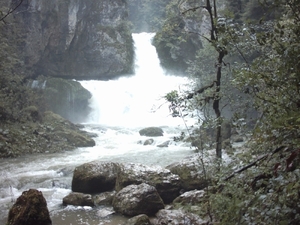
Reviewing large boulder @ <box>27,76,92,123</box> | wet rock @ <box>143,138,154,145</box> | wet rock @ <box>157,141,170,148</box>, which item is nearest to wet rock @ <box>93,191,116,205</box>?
wet rock @ <box>157,141,170,148</box>

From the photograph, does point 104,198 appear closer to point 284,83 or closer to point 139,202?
point 139,202

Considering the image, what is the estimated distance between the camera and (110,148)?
13734 mm

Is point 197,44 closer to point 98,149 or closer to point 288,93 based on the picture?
point 98,149

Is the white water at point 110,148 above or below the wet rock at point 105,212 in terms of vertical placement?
above

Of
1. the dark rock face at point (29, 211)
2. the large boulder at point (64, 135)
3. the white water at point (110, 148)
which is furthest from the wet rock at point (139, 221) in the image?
the large boulder at point (64, 135)

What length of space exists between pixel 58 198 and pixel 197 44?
838 inches

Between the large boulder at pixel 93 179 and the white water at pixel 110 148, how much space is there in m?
0.45

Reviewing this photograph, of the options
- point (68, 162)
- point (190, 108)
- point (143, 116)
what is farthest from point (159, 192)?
point (143, 116)

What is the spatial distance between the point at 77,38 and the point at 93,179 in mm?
19711

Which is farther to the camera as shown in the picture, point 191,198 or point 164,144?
point 164,144

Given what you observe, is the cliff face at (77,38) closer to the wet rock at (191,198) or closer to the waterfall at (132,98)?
the waterfall at (132,98)

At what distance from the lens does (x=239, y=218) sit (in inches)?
103

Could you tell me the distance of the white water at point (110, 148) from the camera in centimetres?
644

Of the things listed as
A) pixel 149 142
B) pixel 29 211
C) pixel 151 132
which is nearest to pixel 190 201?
pixel 29 211
